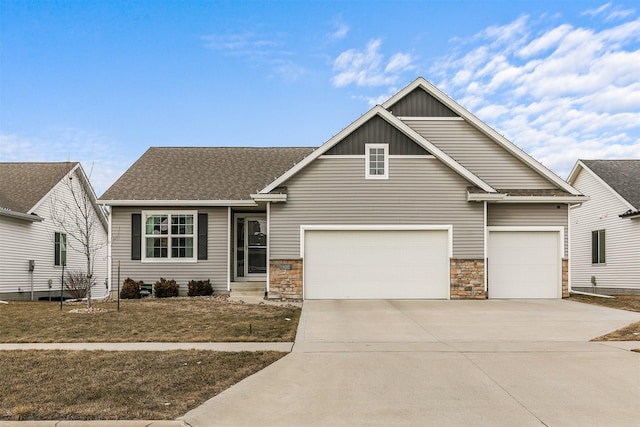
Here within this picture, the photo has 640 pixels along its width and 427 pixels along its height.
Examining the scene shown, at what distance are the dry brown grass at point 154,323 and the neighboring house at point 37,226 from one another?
5.09 metres

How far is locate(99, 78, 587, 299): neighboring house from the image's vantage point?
16.3 meters

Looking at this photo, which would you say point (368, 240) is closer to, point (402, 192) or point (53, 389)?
point (402, 192)

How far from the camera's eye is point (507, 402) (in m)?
6.20

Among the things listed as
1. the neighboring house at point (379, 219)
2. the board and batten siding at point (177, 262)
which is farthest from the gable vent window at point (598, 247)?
the board and batten siding at point (177, 262)

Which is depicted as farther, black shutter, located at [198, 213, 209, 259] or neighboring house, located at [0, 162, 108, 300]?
neighboring house, located at [0, 162, 108, 300]

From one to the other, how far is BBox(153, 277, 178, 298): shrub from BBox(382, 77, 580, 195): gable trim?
9.39 meters

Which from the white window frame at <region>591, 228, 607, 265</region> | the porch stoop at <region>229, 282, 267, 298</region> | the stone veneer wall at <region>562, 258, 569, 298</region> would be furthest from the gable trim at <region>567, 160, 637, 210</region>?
the porch stoop at <region>229, 282, 267, 298</region>

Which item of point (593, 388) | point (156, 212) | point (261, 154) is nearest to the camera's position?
point (593, 388)

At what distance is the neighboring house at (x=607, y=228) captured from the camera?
2070 cm

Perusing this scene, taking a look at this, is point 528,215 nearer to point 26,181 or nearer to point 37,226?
point 37,226

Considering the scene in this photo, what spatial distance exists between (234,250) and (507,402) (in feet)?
44.2

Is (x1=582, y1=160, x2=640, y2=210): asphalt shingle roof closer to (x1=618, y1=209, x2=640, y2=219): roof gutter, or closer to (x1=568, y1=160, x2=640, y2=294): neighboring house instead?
(x1=568, y1=160, x2=640, y2=294): neighboring house

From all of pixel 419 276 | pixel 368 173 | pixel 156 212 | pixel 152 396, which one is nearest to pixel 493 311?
pixel 419 276

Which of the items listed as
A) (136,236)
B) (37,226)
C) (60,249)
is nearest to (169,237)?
(136,236)
